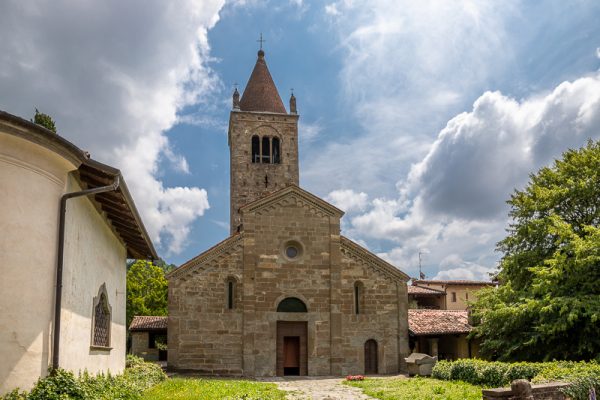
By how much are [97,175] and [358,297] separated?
19.1 meters

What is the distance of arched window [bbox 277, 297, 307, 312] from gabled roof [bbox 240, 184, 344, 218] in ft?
15.2

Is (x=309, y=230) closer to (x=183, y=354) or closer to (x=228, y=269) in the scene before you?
(x=228, y=269)

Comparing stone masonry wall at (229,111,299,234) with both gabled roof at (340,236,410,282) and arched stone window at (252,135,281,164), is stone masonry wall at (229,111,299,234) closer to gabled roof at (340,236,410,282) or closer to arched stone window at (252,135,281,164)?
arched stone window at (252,135,281,164)

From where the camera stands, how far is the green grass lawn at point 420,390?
1489 centimetres

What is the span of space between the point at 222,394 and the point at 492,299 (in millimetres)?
13058

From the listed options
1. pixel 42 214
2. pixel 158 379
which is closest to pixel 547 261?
pixel 158 379

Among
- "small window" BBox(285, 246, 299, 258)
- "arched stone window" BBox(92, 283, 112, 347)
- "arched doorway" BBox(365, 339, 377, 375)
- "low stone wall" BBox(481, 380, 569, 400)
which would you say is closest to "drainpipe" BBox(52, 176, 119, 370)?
"arched stone window" BBox(92, 283, 112, 347)

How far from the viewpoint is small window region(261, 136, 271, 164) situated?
3925 centimetres

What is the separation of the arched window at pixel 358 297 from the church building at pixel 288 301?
2.0 inches

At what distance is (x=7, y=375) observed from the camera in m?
7.36

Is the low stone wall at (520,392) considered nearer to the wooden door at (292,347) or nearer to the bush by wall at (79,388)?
the bush by wall at (79,388)

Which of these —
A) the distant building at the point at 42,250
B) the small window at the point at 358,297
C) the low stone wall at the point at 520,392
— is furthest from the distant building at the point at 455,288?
the distant building at the point at 42,250

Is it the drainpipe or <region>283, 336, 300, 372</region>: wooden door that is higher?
the drainpipe

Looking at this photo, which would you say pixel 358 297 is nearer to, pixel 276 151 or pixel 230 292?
pixel 230 292
